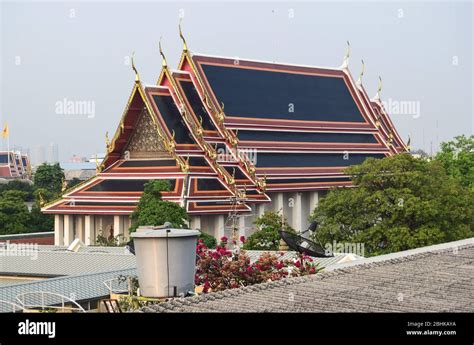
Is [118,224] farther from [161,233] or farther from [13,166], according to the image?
[13,166]

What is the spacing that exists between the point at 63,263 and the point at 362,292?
48.5 feet

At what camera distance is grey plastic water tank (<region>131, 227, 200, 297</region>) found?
9.75 m

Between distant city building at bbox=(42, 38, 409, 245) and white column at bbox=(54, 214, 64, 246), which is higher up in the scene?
distant city building at bbox=(42, 38, 409, 245)

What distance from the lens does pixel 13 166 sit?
120188 mm

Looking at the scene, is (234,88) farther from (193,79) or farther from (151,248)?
(151,248)

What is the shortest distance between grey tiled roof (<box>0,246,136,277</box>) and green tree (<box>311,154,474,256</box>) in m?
8.32

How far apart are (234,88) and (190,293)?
31991 millimetres

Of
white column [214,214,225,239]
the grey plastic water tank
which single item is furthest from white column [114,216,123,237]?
the grey plastic water tank

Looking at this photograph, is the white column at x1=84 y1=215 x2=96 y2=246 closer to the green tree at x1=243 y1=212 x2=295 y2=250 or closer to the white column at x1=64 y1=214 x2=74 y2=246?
the white column at x1=64 y1=214 x2=74 y2=246

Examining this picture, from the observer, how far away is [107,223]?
36875mm

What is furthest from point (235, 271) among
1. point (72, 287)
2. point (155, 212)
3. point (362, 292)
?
point (155, 212)
